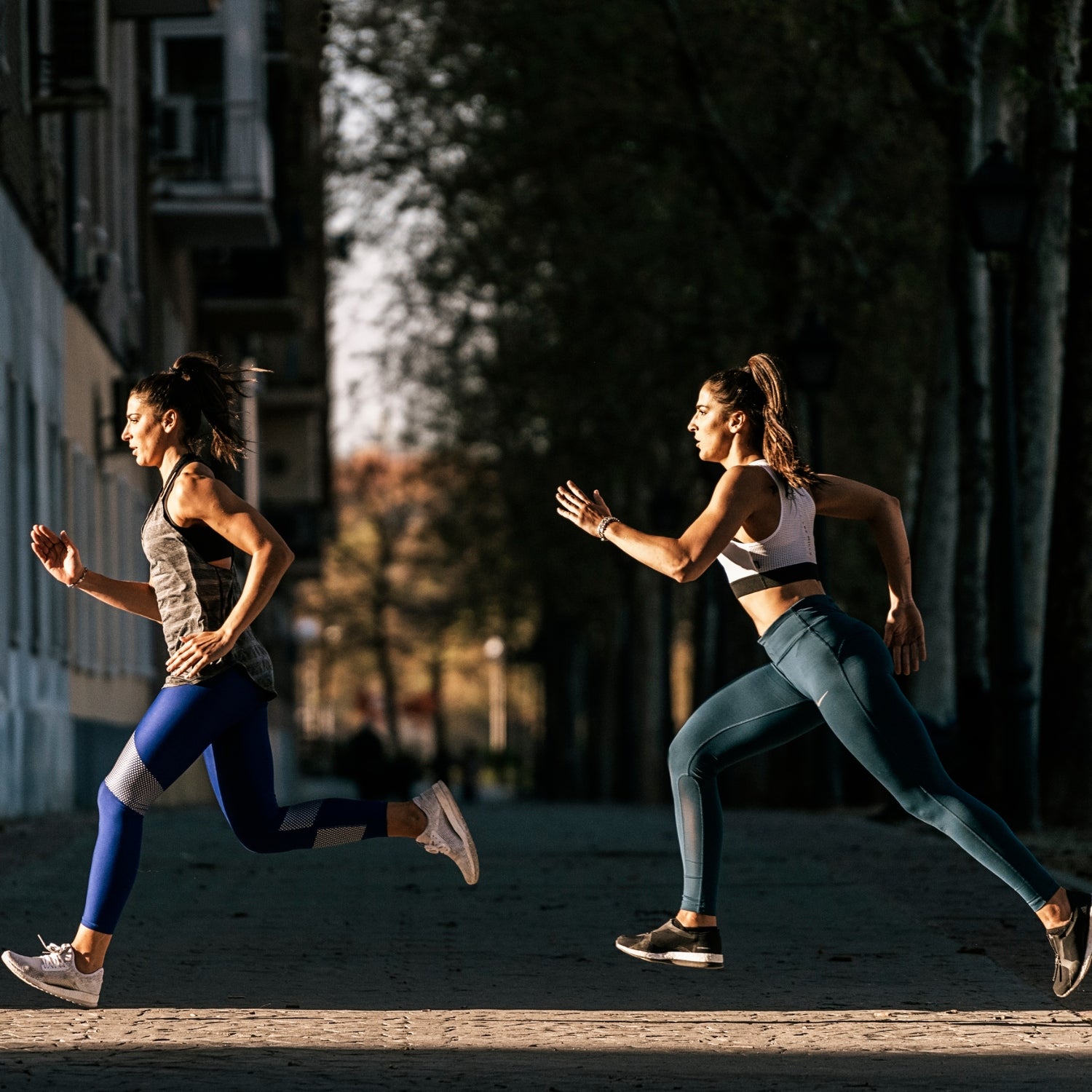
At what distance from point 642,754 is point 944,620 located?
2289 cm

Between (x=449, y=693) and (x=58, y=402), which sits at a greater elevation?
(x=58, y=402)

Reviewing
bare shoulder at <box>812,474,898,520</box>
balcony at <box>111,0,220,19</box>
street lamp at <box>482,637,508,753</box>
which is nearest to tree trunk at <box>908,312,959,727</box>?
balcony at <box>111,0,220,19</box>

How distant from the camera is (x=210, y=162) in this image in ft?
114

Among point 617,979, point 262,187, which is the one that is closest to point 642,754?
point 262,187

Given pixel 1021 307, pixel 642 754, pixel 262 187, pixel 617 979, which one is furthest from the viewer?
pixel 642 754

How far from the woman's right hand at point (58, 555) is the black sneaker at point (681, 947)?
2.09 meters

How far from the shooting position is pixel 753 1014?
7.67 meters

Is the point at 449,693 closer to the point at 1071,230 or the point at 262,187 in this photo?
the point at 262,187

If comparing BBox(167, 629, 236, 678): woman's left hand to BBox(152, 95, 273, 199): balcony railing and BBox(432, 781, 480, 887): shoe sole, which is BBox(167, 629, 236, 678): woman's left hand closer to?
BBox(432, 781, 480, 887): shoe sole

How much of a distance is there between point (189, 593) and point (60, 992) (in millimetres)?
1215

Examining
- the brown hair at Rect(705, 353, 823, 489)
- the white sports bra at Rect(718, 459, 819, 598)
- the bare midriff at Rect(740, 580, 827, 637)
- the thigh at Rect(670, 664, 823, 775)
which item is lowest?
the thigh at Rect(670, 664, 823, 775)

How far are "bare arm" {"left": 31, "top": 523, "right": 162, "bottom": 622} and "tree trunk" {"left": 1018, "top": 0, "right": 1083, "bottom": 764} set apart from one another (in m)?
11.3

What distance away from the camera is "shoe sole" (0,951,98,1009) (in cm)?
743

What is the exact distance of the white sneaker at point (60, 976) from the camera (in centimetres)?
746
